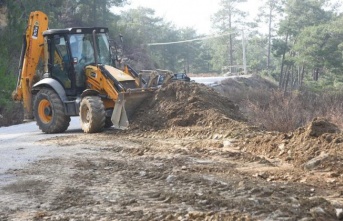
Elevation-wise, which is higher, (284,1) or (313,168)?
(284,1)

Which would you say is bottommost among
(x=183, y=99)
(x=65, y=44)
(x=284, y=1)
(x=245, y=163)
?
(x=245, y=163)

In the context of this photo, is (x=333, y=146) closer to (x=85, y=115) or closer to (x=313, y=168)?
(x=313, y=168)

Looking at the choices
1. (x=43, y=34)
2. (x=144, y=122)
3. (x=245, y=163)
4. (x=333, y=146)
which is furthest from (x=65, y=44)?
(x=333, y=146)

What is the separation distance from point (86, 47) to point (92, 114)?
2128 mm

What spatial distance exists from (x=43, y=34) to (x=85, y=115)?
105 inches

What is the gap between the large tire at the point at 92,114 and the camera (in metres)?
11.1

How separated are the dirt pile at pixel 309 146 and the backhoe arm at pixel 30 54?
686cm

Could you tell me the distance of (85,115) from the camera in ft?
37.8

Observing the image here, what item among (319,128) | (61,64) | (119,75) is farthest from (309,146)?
(61,64)

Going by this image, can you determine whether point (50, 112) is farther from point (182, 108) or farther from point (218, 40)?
point (218, 40)

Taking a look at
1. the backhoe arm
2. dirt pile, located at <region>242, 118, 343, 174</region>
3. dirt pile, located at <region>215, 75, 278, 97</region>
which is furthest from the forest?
dirt pile, located at <region>242, 118, 343, 174</region>

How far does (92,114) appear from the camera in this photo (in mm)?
11070

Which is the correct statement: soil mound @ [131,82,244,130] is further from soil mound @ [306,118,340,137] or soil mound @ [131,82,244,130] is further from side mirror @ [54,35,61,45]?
side mirror @ [54,35,61,45]

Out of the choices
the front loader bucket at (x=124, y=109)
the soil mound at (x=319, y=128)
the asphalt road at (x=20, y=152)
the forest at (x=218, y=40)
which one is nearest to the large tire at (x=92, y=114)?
the front loader bucket at (x=124, y=109)
